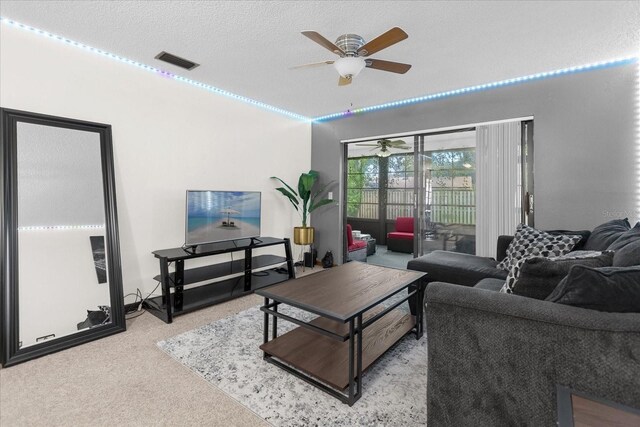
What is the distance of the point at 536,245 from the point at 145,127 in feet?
12.8

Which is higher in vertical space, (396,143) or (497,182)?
(396,143)

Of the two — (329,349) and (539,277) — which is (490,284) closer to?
(539,277)

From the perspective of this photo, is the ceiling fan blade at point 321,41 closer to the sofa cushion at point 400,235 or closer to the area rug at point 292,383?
the area rug at point 292,383

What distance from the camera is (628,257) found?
1.44 metres

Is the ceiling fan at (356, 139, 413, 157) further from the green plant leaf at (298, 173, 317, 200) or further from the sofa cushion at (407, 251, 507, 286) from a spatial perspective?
the sofa cushion at (407, 251, 507, 286)

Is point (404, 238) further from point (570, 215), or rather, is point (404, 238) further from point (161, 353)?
point (161, 353)

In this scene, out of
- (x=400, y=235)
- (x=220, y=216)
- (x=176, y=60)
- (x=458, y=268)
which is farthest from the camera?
(x=400, y=235)

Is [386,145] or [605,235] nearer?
[605,235]

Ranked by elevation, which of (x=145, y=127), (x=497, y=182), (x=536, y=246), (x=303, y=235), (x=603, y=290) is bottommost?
(x=303, y=235)

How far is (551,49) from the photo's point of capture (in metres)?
2.68

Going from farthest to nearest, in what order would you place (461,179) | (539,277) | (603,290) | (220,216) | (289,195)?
(289,195) < (461,179) < (220,216) < (539,277) < (603,290)

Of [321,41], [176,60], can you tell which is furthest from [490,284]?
[176,60]

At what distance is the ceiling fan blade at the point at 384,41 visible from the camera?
6.34 ft

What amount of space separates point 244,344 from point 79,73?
281cm
